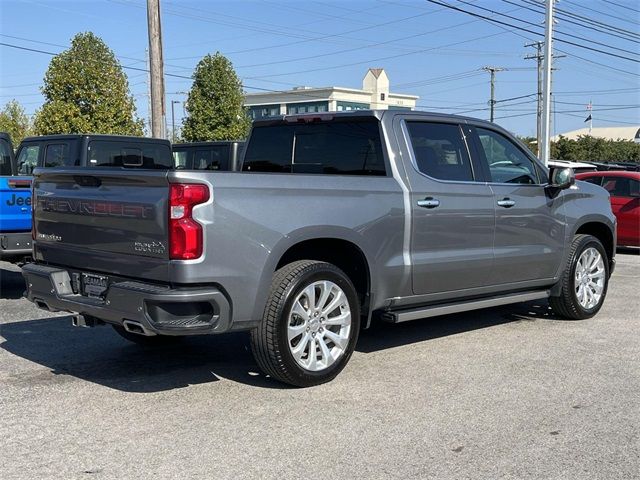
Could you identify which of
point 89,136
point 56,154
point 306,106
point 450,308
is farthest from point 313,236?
point 306,106

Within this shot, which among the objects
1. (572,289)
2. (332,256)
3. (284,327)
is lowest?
(572,289)

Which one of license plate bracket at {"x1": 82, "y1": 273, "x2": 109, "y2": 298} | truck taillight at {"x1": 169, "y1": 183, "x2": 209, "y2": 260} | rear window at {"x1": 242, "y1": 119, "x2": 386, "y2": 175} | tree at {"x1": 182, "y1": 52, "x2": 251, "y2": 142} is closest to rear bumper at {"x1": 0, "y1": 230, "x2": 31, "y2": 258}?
rear window at {"x1": 242, "y1": 119, "x2": 386, "y2": 175}

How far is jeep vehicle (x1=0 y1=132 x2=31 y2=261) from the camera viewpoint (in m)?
8.84

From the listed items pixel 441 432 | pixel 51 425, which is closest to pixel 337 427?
pixel 441 432

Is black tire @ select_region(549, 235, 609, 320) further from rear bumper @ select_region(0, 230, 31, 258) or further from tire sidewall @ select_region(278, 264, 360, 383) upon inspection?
rear bumper @ select_region(0, 230, 31, 258)

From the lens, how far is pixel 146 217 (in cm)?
471

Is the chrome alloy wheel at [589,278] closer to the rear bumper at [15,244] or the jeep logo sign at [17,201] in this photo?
the rear bumper at [15,244]

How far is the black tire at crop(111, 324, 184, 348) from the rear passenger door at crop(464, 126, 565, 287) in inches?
116

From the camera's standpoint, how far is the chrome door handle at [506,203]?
6641 mm

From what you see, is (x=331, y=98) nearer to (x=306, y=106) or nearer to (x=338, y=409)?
(x=306, y=106)

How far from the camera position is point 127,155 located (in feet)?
34.8

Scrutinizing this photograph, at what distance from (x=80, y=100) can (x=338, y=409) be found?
77.8 feet

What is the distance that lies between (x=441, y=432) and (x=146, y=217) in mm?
2263

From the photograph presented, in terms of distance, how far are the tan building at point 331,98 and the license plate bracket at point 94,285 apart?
92320 millimetres
